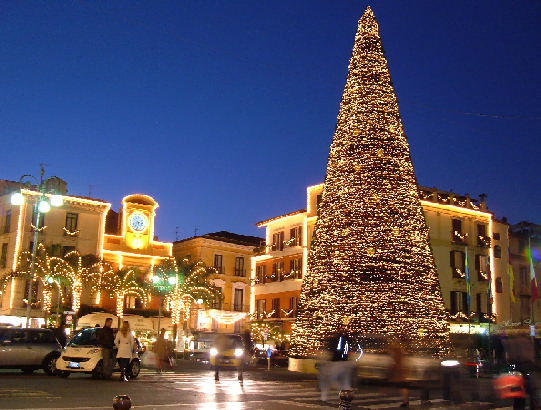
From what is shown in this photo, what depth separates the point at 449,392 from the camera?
15.8 meters

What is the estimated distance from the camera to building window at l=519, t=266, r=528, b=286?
188 feet

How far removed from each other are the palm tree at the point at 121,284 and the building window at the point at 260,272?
10268 mm

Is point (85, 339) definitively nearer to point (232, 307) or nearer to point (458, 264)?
point (458, 264)

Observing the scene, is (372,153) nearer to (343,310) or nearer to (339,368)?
(343,310)

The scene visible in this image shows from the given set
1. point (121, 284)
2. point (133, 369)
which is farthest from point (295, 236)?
point (133, 369)

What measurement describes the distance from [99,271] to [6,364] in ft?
105

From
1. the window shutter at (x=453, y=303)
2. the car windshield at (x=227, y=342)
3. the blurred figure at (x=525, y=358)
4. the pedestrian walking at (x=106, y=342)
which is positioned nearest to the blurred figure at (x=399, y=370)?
the blurred figure at (x=525, y=358)

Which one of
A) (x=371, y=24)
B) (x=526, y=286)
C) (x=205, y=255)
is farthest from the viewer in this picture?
(x=205, y=255)

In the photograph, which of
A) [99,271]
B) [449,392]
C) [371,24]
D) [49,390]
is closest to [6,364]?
[49,390]

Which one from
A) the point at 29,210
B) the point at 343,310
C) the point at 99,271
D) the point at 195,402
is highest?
the point at 29,210

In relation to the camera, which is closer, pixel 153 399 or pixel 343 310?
pixel 153 399

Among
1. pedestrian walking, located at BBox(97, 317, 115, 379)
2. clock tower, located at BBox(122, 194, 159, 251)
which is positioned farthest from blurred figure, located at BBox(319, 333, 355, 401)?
clock tower, located at BBox(122, 194, 159, 251)

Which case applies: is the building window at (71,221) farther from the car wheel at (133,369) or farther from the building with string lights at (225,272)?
the car wheel at (133,369)

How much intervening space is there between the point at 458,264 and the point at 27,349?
3844 cm
